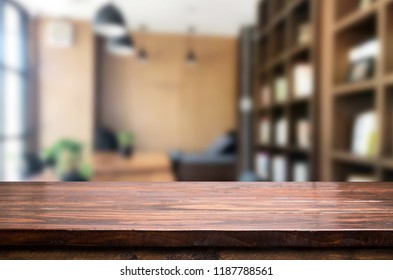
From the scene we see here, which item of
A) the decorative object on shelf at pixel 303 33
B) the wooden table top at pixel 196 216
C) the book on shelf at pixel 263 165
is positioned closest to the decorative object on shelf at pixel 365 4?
the decorative object on shelf at pixel 303 33

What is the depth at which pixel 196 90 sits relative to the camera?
6.74 meters

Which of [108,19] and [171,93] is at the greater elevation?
[108,19]

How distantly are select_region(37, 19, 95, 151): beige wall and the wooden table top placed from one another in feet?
18.5

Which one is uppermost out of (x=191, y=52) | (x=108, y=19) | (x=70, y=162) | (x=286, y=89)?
(x=191, y=52)

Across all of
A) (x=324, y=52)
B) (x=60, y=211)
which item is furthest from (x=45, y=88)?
(x=60, y=211)

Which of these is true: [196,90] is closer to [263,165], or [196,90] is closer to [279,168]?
[263,165]

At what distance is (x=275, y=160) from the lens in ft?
11.8

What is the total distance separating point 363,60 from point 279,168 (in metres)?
1.62

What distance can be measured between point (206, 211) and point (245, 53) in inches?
241

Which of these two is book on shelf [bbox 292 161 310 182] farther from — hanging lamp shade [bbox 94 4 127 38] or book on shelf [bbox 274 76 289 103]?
hanging lamp shade [bbox 94 4 127 38]

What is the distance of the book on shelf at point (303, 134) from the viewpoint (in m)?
2.69

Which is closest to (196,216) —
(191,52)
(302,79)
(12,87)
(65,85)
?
(302,79)
